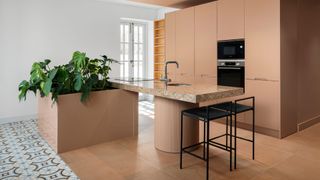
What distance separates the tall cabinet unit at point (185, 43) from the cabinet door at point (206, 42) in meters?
0.14

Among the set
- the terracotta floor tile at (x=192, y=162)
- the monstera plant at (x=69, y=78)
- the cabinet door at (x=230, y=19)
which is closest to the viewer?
the terracotta floor tile at (x=192, y=162)

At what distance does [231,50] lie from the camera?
429cm

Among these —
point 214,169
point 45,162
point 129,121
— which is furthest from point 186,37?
point 45,162

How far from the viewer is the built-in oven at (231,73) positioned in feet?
13.8

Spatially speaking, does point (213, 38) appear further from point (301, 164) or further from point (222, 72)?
point (301, 164)

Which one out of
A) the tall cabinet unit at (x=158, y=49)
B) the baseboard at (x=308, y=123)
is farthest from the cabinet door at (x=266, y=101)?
the tall cabinet unit at (x=158, y=49)

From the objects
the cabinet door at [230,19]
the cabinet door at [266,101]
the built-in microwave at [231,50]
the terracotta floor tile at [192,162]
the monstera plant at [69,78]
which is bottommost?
the terracotta floor tile at [192,162]

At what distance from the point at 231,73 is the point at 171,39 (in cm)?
172

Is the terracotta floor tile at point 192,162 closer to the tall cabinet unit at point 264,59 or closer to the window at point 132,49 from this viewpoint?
the tall cabinet unit at point 264,59

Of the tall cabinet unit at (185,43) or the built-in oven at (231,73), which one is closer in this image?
the built-in oven at (231,73)

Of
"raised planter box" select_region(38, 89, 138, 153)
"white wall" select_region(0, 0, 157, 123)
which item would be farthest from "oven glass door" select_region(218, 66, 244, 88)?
"white wall" select_region(0, 0, 157, 123)

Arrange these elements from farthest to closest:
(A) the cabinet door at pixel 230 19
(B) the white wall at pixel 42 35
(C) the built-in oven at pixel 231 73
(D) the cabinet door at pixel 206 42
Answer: (B) the white wall at pixel 42 35
(D) the cabinet door at pixel 206 42
(C) the built-in oven at pixel 231 73
(A) the cabinet door at pixel 230 19

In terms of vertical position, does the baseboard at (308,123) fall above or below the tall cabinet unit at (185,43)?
below

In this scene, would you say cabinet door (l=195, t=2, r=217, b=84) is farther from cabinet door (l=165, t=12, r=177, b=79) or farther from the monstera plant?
the monstera plant
